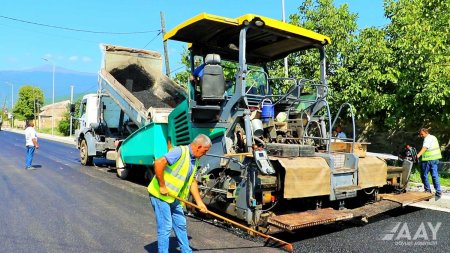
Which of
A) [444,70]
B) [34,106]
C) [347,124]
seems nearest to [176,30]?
[444,70]

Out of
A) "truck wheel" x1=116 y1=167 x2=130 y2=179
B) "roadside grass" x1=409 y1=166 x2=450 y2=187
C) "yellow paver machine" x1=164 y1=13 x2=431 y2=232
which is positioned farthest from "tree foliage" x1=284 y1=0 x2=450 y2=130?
"truck wheel" x1=116 y1=167 x2=130 y2=179

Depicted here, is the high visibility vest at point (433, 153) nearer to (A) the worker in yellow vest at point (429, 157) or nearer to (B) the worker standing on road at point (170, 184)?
(A) the worker in yellow vest at point (429, 157)

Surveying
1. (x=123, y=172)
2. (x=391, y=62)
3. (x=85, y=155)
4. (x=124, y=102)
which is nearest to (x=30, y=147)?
(x=85, y=155)

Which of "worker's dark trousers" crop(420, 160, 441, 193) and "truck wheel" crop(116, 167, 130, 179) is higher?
"worker's dark trousers" crop(420, 160, 441, 193)

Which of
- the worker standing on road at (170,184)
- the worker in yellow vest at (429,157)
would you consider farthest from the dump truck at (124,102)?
the worker in yellow vest at (429,157)

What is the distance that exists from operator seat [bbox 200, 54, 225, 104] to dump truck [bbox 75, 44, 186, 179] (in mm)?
2773

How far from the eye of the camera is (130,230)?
5.60m

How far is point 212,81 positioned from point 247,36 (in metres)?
1.11

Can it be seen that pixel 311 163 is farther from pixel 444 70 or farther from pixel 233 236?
pixel 444 70

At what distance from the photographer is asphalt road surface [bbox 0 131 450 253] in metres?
5.00

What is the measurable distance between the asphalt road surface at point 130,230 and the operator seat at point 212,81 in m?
1.81

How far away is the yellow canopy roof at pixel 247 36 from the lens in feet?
19.3

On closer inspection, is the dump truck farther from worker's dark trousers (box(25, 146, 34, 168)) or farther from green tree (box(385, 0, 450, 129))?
green tree (box(385, 0, 450, 129))

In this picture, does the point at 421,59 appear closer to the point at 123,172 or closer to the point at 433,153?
the point at 433,153
